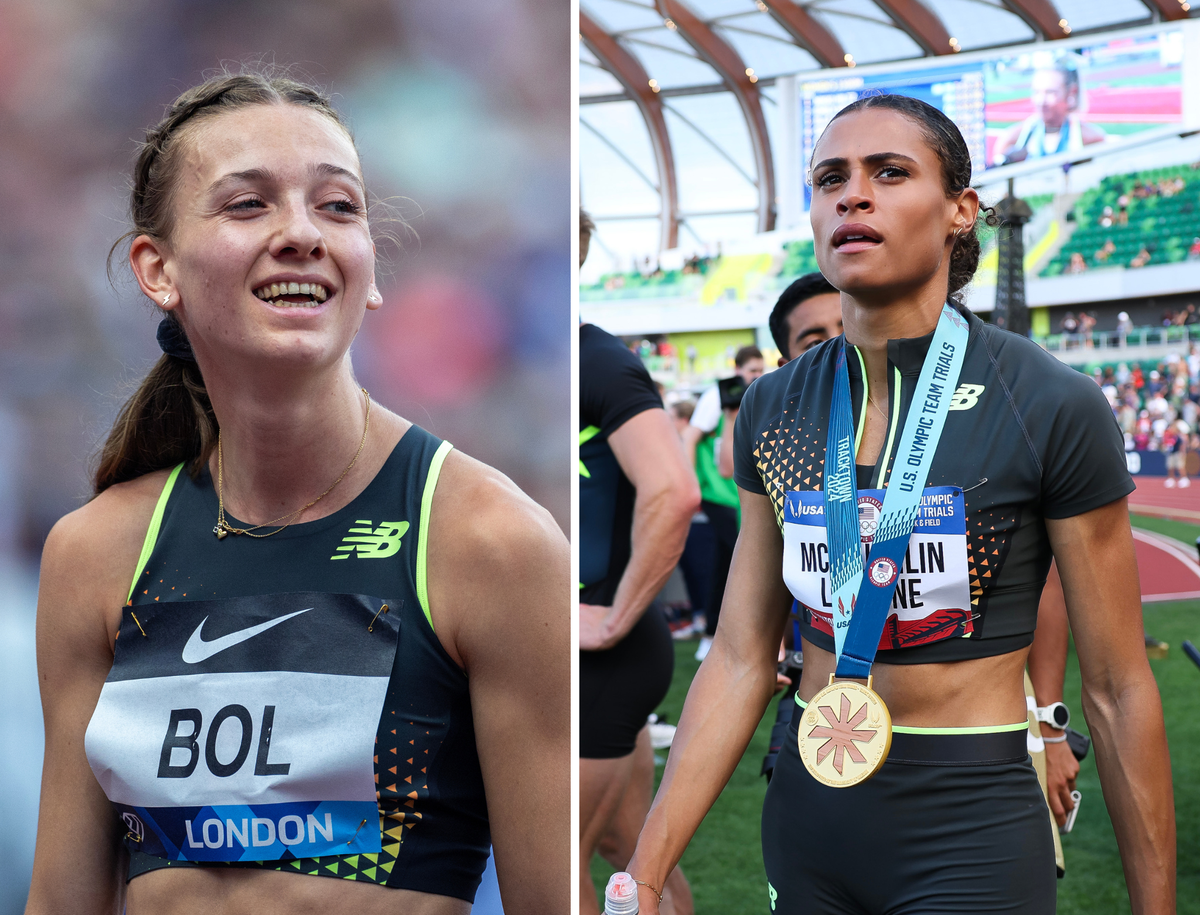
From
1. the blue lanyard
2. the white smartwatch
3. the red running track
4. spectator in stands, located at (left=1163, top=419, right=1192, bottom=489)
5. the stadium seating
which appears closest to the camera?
the blue lanyard

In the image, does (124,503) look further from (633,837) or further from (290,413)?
(633,837)

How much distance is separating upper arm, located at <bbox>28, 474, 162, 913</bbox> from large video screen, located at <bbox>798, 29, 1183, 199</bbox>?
14493mm

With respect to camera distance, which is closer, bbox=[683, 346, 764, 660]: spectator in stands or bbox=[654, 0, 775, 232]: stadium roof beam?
bbox=[683, 346, 764, 660]: spectator in stands

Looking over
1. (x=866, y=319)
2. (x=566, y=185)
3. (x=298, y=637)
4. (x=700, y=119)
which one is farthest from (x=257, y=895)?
(x=700, y=119)

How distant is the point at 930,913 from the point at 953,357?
713mm

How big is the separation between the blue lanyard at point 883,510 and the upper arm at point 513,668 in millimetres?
370

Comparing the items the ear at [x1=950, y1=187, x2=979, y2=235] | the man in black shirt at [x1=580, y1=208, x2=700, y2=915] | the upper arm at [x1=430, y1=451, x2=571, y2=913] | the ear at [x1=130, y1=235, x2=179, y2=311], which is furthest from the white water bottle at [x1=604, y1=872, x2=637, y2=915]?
the man in black shirt at [x1=580, y1=208, x2=700, y2=915]

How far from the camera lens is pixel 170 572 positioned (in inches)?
50.7

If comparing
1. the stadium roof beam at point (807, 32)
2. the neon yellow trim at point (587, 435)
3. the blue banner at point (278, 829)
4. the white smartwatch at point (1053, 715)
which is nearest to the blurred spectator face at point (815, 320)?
the neon yellow trim at point (587, 435)

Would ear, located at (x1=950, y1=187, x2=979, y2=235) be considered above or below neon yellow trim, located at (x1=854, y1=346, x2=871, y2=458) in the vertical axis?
above

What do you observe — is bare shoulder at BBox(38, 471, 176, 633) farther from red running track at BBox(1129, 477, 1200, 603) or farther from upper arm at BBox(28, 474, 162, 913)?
red running track at BBox(1129, 477, 1200, 603)

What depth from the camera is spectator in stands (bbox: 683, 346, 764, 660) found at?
6.36 m

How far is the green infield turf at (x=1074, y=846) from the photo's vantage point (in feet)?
11.1

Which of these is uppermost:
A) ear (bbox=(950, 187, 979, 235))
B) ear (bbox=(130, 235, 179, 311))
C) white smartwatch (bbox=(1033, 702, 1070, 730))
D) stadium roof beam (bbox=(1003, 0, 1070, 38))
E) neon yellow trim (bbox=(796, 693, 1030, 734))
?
stadium roof beam (bbox=(1003, 0, 1070, 38))
